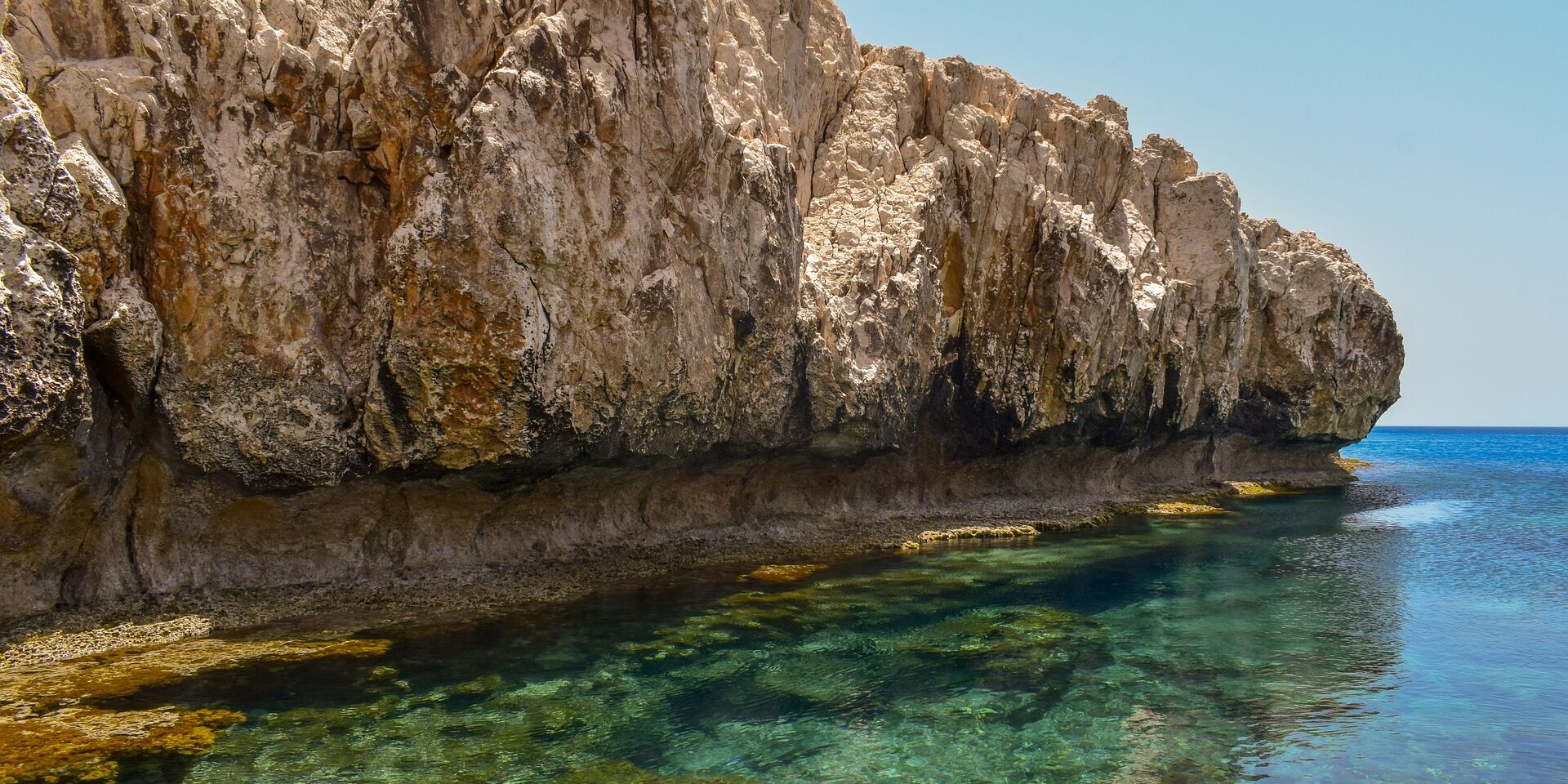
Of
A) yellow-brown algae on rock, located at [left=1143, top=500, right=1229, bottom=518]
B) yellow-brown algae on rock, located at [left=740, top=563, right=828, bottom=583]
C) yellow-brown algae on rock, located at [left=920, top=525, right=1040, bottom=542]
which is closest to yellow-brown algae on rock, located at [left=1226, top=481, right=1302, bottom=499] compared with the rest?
yellow-brown algae on rock, located at [left=1143, top=500, right=1229, bottom=518]

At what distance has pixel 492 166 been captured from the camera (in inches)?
810

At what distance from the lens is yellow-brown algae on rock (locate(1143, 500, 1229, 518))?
43531 millimetres

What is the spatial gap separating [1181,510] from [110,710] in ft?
137

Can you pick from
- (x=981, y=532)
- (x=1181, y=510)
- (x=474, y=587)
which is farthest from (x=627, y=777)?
(x=1181, y=510)

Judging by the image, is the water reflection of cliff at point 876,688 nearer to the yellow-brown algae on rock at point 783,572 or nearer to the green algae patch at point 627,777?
the green algae patch at point 627,777

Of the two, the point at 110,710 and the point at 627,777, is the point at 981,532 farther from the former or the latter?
the point at 110,710

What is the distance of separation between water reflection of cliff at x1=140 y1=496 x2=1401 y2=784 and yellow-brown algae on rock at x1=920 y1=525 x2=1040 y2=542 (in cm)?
600

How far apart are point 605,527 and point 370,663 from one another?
10.3 meters

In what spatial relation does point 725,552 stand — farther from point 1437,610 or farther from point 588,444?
point 1437,610

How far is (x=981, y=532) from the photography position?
3469 cm

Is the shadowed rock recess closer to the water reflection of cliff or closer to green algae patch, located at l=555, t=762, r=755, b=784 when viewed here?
the water reflection of cliff

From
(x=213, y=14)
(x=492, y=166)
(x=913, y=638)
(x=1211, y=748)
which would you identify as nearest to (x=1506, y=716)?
(x=1211, y=748)

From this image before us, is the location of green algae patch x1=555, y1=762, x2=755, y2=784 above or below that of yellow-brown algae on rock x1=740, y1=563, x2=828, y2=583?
below

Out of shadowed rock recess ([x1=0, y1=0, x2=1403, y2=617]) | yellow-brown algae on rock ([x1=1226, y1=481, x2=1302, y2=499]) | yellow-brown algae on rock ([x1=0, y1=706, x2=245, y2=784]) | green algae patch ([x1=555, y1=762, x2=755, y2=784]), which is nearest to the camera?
yellow-brown algae on rock ([x1=0, y1=706, x2=245, y2=784])
